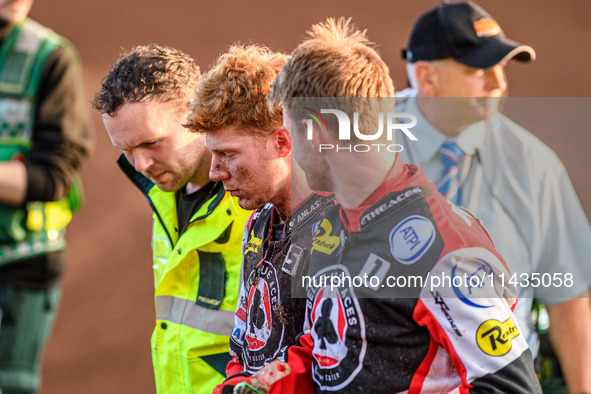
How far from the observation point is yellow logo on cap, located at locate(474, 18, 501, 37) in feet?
6.73

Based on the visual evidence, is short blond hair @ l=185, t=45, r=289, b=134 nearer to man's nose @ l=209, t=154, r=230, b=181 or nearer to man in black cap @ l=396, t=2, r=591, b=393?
man's nose @ l=209, t=154, r=230, b=181

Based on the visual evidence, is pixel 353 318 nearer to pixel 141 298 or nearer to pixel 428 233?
pixel 428 233

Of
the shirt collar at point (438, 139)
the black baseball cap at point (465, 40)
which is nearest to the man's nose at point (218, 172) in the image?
the shirt collar at point (438, 139)

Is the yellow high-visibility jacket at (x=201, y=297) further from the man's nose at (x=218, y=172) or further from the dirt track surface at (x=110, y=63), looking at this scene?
the dirt track surface at (x=110, y=63)

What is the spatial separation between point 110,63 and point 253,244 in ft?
3.89

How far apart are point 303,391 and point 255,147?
563mm

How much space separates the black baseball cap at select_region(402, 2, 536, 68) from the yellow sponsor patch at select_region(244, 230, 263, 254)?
81cm

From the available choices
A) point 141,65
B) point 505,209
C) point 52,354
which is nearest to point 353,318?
point 505,209

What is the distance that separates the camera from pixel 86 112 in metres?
1.12

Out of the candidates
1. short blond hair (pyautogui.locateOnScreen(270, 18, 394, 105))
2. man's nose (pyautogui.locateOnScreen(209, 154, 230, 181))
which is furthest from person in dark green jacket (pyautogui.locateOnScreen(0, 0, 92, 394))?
man's nose (pyautogui.locateOnScreen(209, 154, 230, 181))

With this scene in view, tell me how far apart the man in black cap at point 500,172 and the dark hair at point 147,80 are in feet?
2.07

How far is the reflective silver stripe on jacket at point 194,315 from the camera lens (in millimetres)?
1965

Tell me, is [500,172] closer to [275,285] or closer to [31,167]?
[275,285]

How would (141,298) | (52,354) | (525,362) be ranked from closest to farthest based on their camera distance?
(525,362) → (52,354) → (141,298)
